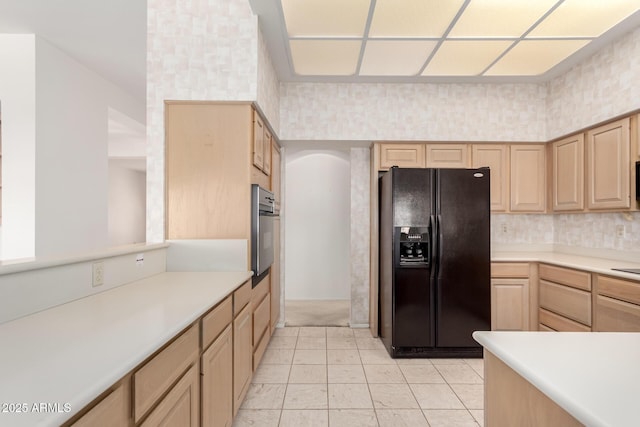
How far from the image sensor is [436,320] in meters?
3.13

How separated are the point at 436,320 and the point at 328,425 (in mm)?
1504

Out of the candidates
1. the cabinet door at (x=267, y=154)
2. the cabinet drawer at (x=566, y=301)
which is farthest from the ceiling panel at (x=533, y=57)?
the cabinet door at (x=267, y=154)

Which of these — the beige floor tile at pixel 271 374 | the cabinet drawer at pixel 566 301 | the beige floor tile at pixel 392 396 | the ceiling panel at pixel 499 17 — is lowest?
the beige floor tile at pixel 392 396

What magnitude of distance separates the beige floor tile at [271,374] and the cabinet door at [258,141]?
1.71m

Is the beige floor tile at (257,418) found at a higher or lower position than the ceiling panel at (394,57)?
lower

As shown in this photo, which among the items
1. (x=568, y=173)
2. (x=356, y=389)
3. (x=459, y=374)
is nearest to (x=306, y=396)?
(x=356, y=389)

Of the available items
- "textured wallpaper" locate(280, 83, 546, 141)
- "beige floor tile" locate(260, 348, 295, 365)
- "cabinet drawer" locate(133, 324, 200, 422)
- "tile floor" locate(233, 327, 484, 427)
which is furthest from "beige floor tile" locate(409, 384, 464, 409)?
"textured wallpaper" locate(280, 83, 546, 141)

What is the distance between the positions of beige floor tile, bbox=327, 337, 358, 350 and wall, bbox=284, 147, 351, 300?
1.70m

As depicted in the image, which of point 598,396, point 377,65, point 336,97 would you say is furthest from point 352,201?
point 598,396

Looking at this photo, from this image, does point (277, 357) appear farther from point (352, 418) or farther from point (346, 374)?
point (352, 418)

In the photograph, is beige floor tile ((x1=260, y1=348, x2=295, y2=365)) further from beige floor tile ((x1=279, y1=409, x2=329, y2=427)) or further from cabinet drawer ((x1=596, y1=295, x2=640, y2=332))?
cabinet drawer ((x1=596, y1=295, x2=640, y2=332))

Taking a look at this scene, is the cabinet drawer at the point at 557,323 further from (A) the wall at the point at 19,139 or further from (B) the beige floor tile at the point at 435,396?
(A) the wall at the point at 19,139

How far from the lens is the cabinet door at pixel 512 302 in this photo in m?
3.37

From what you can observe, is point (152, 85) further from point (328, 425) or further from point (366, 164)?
point (328, 425)
